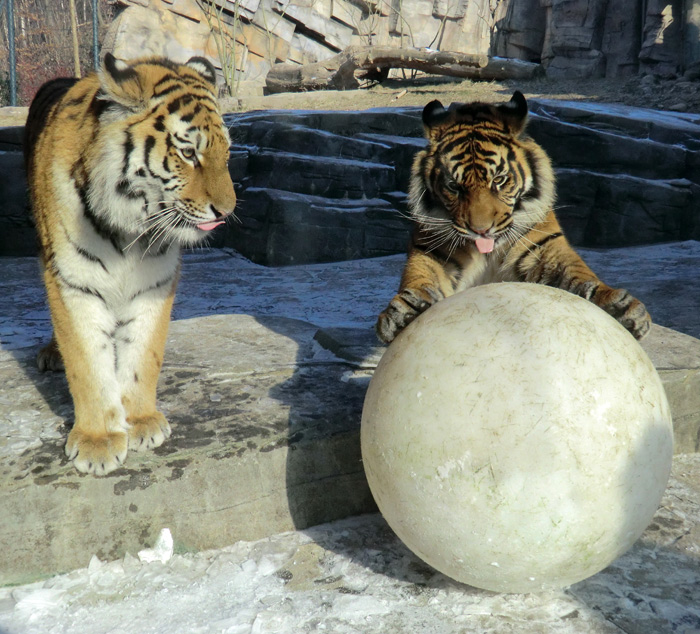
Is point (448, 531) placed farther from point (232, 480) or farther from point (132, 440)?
point (132, 440)

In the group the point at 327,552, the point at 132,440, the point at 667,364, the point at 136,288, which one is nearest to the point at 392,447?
the point at 327,552

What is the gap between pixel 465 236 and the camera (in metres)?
3.40

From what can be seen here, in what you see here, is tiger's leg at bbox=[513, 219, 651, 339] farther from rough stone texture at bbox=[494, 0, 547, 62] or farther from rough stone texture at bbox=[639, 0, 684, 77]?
rough stone texture at bbox=[494, 0, 547, 62]

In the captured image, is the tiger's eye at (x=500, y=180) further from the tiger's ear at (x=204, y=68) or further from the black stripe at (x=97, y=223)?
the black stripe at (x=97, y=223)

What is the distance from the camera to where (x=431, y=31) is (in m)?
24.7

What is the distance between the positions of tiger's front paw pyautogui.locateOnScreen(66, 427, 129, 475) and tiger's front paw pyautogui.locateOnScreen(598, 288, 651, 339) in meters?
1.96

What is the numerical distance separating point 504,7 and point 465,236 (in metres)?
20.2

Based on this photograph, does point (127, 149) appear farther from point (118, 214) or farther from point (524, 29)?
point (524, 29)

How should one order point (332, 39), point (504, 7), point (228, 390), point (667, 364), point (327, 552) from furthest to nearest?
point (332, 39)
point (504, 7)
point (667, 364)
point (228, 390)
point (327, 552)

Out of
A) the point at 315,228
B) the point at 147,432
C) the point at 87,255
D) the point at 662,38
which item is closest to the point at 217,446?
the point at 147,432

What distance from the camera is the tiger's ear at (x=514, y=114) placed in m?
3.52

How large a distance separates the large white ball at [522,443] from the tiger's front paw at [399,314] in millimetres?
506

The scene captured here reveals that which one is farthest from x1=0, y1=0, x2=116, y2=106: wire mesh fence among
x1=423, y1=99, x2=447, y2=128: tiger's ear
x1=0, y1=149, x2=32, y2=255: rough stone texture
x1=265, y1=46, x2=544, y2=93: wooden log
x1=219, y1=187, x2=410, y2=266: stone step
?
x1=423, y1=99, x2=447, y2=128: tiger's ear

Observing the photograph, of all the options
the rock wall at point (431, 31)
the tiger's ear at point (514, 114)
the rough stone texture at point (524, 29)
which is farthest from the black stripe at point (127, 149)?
the rough stone texture at point (524, 29)
